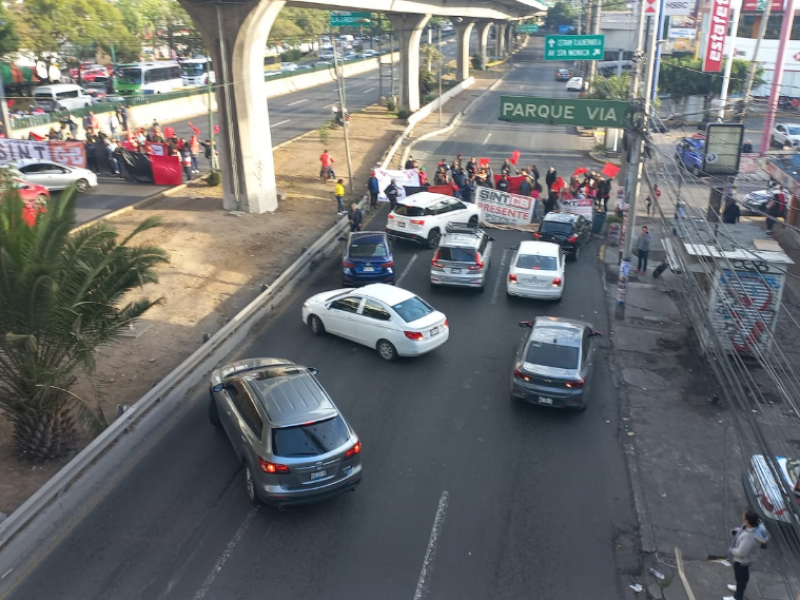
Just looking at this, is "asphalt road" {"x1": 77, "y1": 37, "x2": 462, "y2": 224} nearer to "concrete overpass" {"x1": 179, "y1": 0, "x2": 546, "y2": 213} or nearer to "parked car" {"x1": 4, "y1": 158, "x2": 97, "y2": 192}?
"parked car" {"x1": 4, "y1": 158, "x2": 97, "y2": 192}

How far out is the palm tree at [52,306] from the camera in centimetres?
1024

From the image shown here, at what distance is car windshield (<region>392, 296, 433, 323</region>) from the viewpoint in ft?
51.8

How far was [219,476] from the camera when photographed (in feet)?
Result: 38.1

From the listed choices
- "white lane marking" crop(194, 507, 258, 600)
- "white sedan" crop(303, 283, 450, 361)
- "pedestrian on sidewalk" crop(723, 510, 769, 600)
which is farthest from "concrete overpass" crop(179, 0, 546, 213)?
"pedestrian on sidewalk" crop(723, 510, 769, 600)

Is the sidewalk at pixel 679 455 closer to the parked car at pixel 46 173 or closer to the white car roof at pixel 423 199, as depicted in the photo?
the white car roof at pixel 423 199

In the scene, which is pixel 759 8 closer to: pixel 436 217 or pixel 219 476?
pixel 436 217

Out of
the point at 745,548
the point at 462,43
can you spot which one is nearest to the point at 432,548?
the point at 745,548

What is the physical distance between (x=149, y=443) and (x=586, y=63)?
67527 mm

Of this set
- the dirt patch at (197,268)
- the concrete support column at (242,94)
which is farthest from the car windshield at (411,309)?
the concrete support column at (242,94)

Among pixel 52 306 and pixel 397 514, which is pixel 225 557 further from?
pixel 52 306

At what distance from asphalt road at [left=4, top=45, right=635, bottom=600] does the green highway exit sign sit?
56.4ft

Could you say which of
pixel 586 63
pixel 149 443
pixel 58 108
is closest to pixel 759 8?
pixel 586 63

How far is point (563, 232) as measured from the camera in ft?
78.0

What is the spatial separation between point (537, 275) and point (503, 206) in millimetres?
8776
